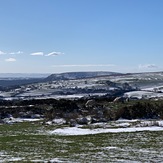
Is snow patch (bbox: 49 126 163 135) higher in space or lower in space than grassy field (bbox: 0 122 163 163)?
lower

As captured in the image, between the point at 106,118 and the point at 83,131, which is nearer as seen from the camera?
the point at 83,131

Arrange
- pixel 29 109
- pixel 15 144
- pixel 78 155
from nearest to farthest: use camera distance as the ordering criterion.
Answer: pixel 78 155 → pixel 15 144 → pixel 29 109

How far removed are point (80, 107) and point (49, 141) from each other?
166 ft

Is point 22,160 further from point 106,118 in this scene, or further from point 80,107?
point 80,107

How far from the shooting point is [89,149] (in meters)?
26.7

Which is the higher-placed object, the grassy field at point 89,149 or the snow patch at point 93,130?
the grassy field at point 89,149

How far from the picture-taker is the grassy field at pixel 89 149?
2250 cm

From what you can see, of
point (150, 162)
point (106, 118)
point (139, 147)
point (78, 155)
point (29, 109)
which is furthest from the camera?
point (29, 109)

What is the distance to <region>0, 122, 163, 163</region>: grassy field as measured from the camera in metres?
22.5

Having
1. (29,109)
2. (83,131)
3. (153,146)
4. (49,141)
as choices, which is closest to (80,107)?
(29,109)

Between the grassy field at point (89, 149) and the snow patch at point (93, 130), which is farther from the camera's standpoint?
the snow patch at point (93, 130)

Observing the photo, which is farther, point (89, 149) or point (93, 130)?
point (93, 130)

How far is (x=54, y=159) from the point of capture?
2219 centimetres

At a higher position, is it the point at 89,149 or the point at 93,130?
the point at 89,149
